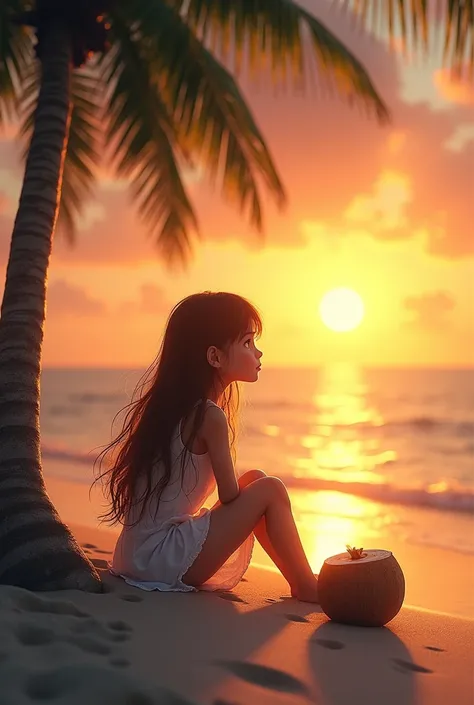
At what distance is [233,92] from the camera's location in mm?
6941

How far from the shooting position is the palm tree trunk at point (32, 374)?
3691mm

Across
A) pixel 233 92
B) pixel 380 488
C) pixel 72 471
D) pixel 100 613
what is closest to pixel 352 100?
pixel 233 92

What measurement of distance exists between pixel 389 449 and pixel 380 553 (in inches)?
733

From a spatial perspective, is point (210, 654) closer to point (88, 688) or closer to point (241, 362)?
point (88, 688)

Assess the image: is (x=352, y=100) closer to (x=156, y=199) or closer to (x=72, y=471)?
(x=156, y=199)

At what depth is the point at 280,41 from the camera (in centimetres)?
635

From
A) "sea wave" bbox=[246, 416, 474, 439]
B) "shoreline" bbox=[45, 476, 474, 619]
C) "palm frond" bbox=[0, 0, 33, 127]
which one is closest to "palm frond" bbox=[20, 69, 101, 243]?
"palm frond" bbox=[0, 0, 33, 127]

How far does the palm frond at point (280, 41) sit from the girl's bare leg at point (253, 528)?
404 centimetres

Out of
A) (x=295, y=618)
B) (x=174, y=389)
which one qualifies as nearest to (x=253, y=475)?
(x=174, y=389)

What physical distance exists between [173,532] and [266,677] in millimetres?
1204

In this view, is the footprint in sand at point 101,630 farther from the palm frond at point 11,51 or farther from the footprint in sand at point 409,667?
the palm frond at point 11,51

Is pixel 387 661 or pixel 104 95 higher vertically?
pixel 104 95

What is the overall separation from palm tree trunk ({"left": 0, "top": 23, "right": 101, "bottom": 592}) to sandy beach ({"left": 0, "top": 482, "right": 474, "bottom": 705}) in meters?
0.26

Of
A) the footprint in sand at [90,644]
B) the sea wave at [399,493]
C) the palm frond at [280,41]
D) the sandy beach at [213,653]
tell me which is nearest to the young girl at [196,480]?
the sandy beach at [213,653]
